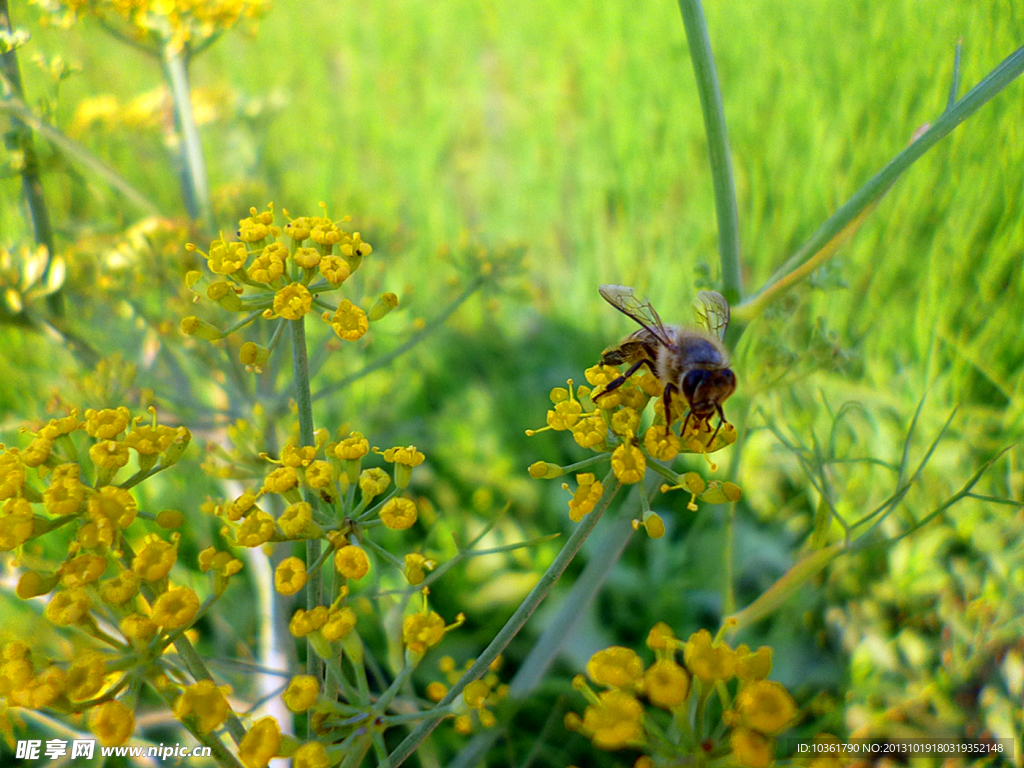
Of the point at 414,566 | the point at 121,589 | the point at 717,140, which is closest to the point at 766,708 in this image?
the point at 414,566

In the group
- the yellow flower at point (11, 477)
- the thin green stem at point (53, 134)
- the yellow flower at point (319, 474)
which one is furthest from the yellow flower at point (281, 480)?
the thin green stem at point (53, 134)

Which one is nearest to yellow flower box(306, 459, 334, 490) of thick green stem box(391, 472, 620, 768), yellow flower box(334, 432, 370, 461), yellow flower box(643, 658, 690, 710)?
yellow flower box(334, 432, 370, 461)

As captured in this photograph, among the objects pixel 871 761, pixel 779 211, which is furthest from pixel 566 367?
pixel 871 761

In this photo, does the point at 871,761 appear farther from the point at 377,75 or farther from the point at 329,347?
the point at 377,75

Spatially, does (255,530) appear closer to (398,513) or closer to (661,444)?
(398,513)

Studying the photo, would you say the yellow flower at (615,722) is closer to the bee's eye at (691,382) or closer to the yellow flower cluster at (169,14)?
the bee's eye at (691,382)

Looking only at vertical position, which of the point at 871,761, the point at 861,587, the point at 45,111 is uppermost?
the point at 45,111
